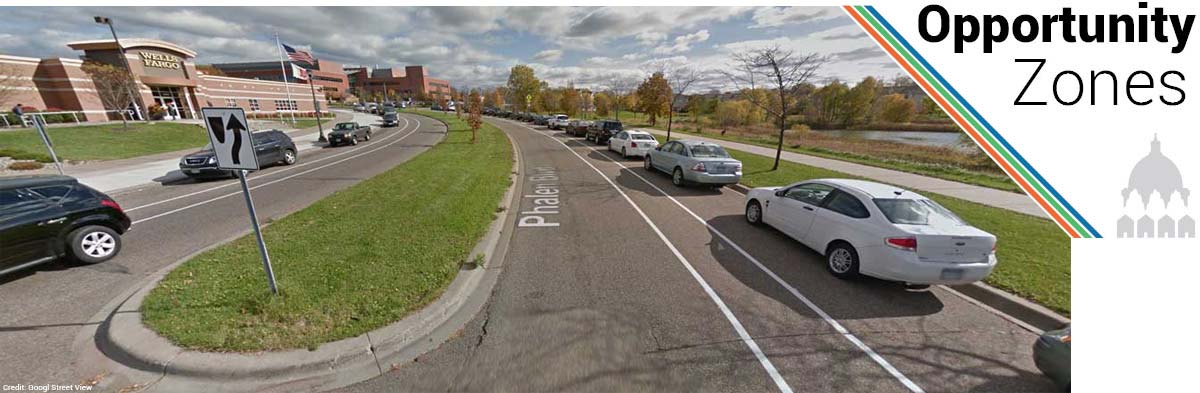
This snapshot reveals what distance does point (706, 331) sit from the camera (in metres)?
3.68

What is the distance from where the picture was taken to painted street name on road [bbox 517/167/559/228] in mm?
7211

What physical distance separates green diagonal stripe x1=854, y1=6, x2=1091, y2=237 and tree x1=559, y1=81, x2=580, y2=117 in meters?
54.0

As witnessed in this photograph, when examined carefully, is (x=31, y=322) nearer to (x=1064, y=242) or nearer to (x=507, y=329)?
(x=507, y=329)

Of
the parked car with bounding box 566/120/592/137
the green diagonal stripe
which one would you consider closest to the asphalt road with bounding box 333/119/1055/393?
the green diagonal stripe

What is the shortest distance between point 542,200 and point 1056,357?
785 cm

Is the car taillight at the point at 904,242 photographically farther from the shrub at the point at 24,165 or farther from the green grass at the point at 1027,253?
the shrub at the point at 24,165

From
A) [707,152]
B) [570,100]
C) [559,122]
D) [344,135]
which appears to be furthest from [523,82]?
[707,152]

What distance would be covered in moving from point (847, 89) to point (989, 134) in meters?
61.3

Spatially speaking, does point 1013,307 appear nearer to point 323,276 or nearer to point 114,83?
point 323,276

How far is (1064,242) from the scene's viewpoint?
5.68 m

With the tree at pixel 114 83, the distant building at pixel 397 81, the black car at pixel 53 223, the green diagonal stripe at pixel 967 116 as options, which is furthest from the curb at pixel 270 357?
the distant building at pixel 397 81

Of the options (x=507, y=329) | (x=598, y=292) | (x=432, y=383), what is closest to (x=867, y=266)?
(x=598, y=292)

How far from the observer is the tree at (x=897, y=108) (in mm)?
52969

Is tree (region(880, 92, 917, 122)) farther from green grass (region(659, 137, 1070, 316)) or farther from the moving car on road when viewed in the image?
the moving car on road
